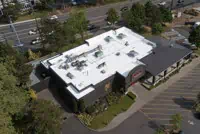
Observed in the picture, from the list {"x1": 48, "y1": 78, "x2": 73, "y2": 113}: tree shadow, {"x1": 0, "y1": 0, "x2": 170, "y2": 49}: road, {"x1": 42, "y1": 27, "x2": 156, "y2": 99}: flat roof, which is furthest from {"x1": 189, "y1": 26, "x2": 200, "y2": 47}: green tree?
{"x1": 48, "y1": 78, "x2": 73, "y2": 113}: tree shadow

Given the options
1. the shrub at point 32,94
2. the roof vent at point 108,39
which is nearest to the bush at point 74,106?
the shrub at point 32,94

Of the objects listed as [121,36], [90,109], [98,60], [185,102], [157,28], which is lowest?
[185,102]

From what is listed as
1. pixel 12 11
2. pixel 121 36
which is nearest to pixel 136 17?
pixel 121 36

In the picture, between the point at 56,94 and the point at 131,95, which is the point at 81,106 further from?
the point at 131,95

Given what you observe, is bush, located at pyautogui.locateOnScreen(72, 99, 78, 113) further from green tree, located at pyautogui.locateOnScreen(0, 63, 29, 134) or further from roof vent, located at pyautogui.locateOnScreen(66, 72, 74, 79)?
green tree, located at pyautogui.locateOnScreen(0, 63, 29, 134)

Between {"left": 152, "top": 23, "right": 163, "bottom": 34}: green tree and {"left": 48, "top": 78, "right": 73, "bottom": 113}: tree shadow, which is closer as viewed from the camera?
{"left": 48, "top": 78, "right": 73, "bottom": 113}: tree shadow

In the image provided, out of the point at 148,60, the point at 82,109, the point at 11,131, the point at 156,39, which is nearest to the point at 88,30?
the point at 156,39
